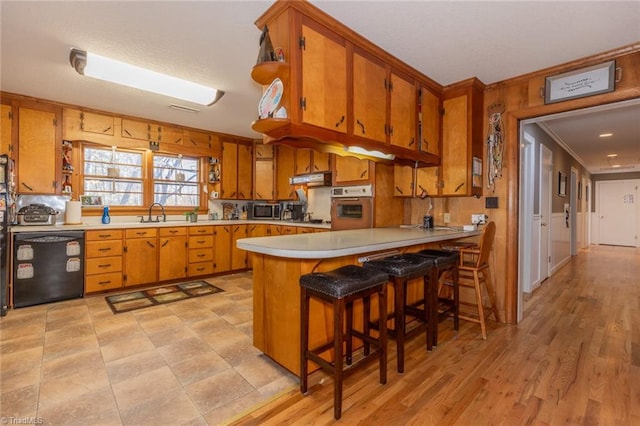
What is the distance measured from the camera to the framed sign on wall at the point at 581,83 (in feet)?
8.17

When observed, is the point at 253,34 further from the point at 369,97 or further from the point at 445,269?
the point at 445,269

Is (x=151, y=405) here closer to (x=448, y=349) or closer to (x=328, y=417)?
(x=328, y=417)

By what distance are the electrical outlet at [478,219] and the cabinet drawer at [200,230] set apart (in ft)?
12.5

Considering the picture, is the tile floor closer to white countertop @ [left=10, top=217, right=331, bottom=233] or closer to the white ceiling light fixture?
white countertop @ [left=10, top=217, right=331, bottom=233]

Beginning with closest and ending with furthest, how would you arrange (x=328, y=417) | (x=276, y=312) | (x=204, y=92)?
(x=328, y=417)
(x=276, y=312)
(x=204, y=92)

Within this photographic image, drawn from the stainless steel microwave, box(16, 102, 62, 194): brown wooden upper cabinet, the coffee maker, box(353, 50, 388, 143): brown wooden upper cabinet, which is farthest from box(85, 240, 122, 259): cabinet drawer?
box(353, 50, 388, 143): brown wooden upper cabinet

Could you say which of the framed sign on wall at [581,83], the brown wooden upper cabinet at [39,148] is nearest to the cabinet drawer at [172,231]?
the brown wooden upper cabinet at [39,148]

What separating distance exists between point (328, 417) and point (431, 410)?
600 millimetres

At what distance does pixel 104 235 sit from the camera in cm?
387

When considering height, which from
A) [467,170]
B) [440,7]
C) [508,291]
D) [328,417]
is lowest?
[328,417]

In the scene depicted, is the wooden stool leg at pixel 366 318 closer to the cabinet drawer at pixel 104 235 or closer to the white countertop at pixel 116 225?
the white countertop at pixel 116 225

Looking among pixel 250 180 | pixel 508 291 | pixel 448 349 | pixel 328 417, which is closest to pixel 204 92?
pixel 250 180

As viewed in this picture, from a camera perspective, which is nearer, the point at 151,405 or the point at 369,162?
the point at 151,405

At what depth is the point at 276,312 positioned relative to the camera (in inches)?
84.2
